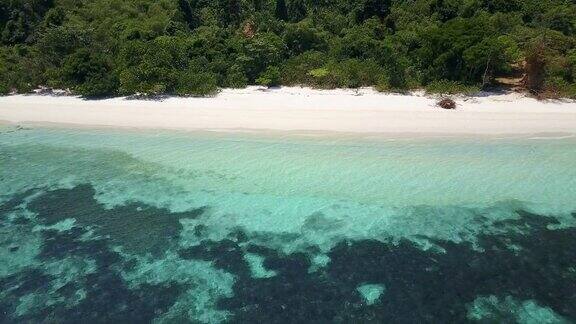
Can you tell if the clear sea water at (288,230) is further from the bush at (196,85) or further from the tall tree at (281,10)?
the tall tree at (281,10)

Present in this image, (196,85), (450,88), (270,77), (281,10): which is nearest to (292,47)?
(270,77)

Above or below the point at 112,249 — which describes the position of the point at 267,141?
above

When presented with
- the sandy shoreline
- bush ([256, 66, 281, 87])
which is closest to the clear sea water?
the sandy shoreline

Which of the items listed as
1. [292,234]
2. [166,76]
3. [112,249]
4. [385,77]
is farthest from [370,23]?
[112,249]

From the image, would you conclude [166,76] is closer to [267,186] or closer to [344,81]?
[344,81]

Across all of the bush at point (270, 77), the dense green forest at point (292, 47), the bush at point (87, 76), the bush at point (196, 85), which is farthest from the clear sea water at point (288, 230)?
the bush at point (270, 77)

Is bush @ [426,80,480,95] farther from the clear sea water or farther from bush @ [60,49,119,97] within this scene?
bush @ [60,49,119,97]

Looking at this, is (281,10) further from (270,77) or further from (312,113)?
(312,113)

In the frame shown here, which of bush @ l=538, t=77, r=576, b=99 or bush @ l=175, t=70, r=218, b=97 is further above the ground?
bush @ l=175, t=70, r=218, b=97
